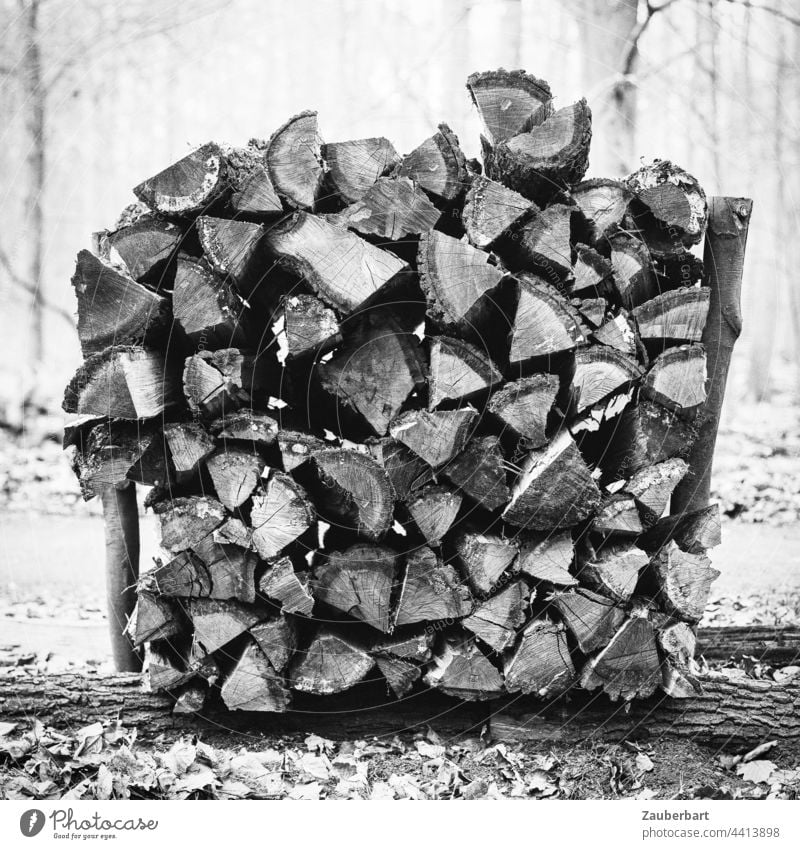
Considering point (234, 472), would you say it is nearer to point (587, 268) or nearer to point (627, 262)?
point (587, 268)

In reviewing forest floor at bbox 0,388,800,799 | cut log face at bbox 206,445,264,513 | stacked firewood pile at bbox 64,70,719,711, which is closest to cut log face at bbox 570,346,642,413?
stacked firewood pile at bbox 64,70,719,711

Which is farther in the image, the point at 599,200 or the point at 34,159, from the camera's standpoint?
the point at 34,159

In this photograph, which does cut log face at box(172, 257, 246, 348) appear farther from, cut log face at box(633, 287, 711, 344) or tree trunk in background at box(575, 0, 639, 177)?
tree trunk in background at box(575, 0, 639, 177)

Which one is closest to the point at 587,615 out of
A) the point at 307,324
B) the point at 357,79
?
the point at 307,324

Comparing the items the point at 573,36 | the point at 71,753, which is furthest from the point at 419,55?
the point at 71,753

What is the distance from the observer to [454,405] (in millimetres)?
1811

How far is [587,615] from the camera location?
1899 mm

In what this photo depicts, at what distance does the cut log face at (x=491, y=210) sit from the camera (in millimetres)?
1762

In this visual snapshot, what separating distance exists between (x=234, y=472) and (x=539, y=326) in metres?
0.83

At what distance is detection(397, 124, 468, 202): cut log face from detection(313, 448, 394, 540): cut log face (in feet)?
2.22

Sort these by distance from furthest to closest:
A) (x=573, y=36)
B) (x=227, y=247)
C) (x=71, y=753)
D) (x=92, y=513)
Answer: (x=92, y=513)
(x=573, y=36)
(x=71, y=753)
(x=227, y=247)

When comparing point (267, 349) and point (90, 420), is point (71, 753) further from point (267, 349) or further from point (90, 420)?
point (267, 349)

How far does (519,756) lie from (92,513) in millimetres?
2891
